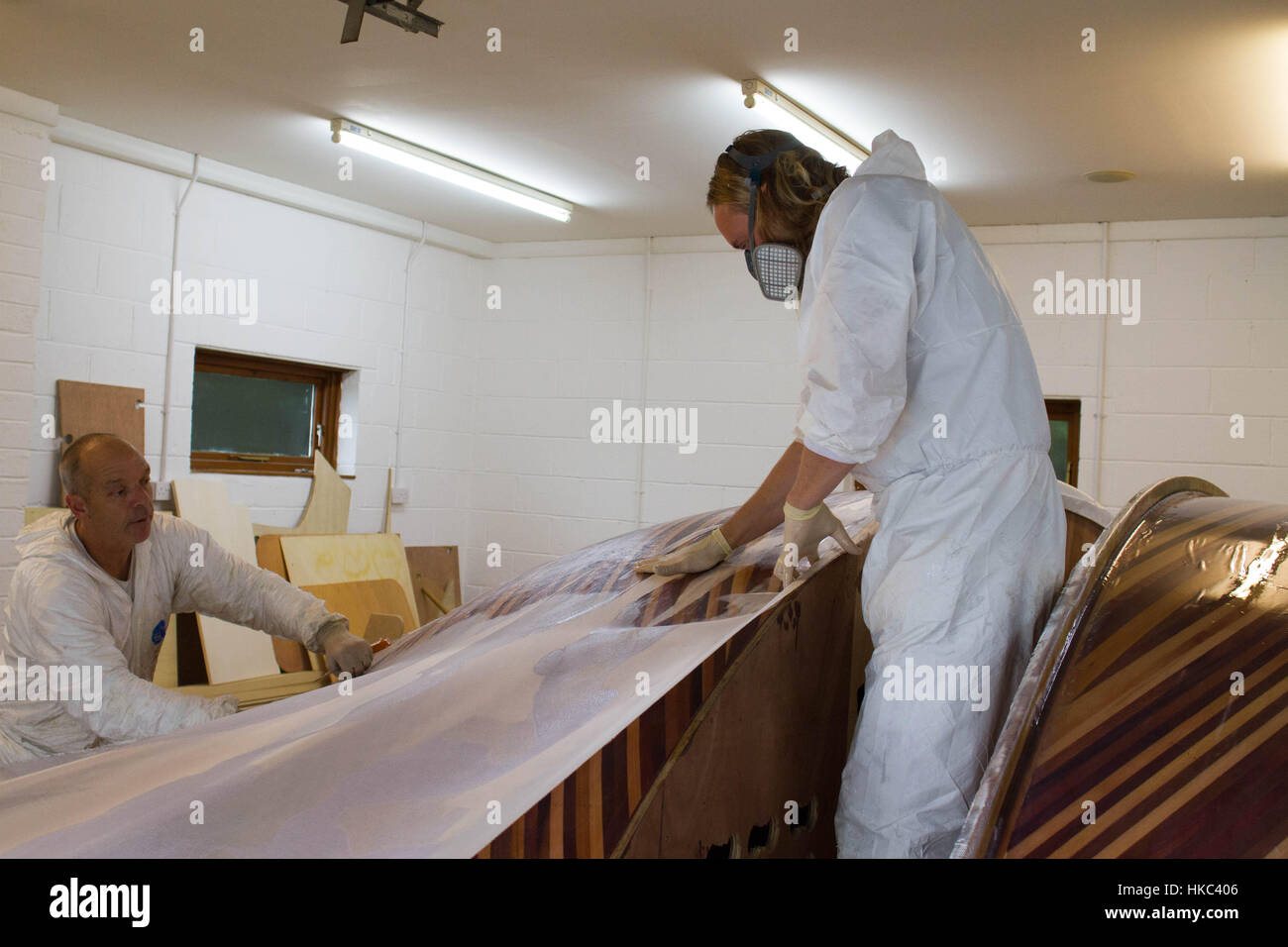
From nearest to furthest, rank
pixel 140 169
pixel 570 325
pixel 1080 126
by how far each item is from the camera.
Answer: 1. pixel 1080 126
2. pixel 140 169
3. pixel 570 325

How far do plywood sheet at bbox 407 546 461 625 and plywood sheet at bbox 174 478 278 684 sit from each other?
124 cm

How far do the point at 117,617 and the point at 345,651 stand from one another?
672mm

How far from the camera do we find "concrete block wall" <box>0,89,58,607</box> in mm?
4785

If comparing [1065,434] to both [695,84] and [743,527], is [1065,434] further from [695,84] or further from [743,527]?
[743,527]

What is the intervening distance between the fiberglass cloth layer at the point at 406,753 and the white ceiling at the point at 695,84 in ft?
8.54

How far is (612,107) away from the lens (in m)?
4.76

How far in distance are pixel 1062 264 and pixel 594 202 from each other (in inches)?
105

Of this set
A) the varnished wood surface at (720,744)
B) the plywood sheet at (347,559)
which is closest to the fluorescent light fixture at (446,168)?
the plywood sheet at (347,559)

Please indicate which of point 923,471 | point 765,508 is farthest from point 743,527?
point 923,471

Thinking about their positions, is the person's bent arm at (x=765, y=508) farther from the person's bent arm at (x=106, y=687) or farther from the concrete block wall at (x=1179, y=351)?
the concrete block wall at (x=1179, y=351)
